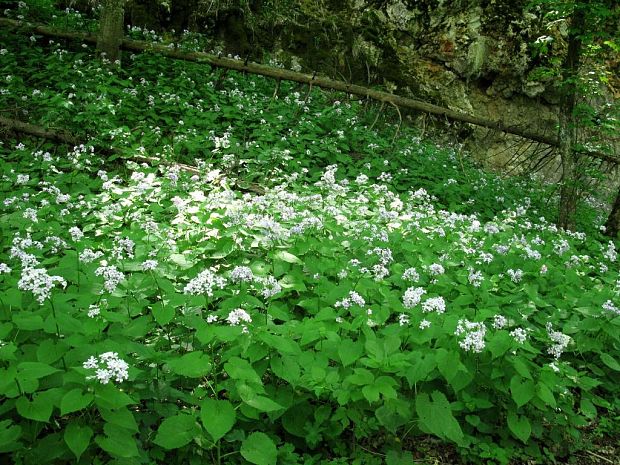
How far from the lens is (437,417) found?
291 cm

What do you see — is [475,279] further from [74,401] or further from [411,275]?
[74,401]

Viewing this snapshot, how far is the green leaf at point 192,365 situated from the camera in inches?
101

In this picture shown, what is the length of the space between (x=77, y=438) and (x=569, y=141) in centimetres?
923

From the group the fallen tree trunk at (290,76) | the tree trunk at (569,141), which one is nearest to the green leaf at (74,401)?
the tree trunk at (569,141)

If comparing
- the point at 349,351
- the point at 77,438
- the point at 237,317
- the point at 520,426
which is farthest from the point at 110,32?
the point at 520,426

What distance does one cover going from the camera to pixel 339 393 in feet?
9.65

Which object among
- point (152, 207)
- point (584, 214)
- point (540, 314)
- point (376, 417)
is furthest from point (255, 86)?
point (376, 417)

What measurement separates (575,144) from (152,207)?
7619 millimetres

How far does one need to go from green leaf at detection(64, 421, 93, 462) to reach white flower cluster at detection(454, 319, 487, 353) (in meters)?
2.31

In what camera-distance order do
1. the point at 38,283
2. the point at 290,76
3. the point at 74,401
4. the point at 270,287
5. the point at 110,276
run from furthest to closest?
1. the point at 290,76
2. the point at 270,287
3. the point at 110,276
4. the point at 38,283
5. the point at 74,401

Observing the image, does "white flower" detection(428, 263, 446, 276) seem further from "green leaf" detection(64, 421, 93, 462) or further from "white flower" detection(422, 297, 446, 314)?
"green leaf" detection(64, 421, 93, 462)

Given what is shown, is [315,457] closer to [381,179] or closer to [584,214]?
[381,179]

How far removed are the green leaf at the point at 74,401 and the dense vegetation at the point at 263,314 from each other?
0.01 meters

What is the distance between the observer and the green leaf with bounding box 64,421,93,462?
2.24m
